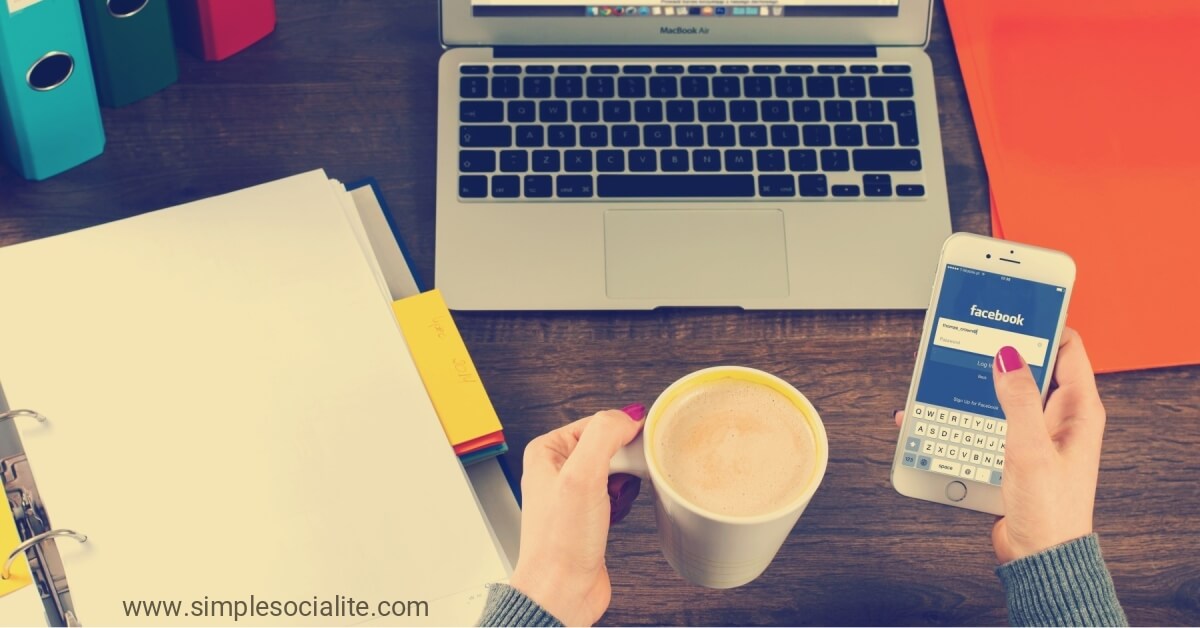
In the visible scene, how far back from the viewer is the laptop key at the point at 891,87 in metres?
1.02

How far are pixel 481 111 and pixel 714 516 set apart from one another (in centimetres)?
47

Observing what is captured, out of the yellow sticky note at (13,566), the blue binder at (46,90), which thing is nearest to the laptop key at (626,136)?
the blue binder at (46,90)

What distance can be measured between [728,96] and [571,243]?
20 centimetres

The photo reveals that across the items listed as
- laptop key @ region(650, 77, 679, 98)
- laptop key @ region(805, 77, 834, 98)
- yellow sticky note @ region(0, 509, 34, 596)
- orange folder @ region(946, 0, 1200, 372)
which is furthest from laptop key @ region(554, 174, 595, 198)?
yellow sticky note @ region(0, 509, 34, 596)

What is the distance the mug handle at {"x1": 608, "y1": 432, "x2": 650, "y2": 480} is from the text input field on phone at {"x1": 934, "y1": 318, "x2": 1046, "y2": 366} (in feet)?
0.87

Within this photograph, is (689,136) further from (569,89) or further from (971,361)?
(971,361)

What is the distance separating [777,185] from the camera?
38.8 inches

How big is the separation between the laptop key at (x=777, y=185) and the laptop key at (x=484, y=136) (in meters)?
0.22

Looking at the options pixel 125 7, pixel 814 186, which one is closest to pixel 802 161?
pixel 814 186

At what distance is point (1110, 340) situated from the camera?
3.07 ft

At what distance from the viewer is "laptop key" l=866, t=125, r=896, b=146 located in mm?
1000

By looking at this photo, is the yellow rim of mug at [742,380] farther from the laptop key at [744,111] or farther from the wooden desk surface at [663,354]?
the laptop key at [744,111]

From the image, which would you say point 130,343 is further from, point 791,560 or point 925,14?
point 925,14

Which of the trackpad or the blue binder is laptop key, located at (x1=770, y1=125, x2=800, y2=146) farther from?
the blue binder
